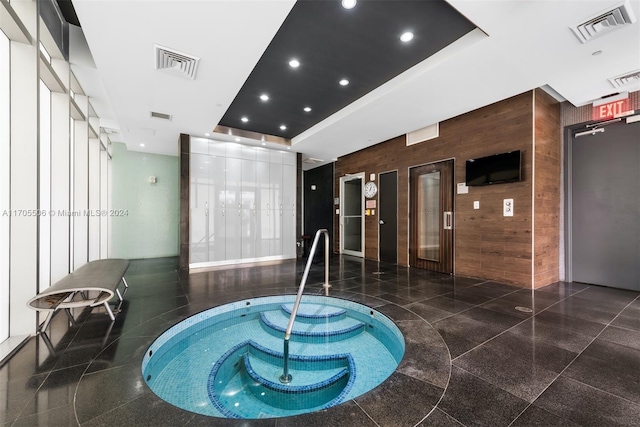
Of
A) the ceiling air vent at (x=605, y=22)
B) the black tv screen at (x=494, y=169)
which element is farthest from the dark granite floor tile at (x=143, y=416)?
the black tv screen at (x=494, y=169)

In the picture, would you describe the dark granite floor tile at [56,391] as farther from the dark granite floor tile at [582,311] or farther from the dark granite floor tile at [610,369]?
the dark granite floor tile at [582,311]

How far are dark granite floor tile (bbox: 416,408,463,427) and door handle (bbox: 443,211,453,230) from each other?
4.13 metres

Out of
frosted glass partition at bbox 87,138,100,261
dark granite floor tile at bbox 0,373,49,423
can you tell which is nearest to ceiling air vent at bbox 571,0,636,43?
dark granite floor tile at bbox 0,373,49,423

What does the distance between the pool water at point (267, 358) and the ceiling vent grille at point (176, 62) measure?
9.59 ft

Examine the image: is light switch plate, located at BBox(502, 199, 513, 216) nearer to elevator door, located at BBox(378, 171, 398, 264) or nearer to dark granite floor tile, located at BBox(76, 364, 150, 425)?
elevator door, located at BBox(378, 171, 398, 264)

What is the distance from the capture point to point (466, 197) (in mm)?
4789

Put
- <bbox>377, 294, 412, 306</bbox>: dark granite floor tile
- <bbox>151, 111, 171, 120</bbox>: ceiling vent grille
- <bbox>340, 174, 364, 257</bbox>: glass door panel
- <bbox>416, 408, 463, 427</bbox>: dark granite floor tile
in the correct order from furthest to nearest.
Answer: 1. <bbox>340, 174, 364, 257</bbox>: glass door panel
2. <bbox>151, 111, 171, 120</bbox>: ceiling vent grille
3. <bbox>377, 294, 412, 306</bbox>: dark granite floor tile
4. <bbox>416, 408, 463, 427</bbox>: dark granite floor tile

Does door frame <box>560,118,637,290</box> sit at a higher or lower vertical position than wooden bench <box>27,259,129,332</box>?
higher

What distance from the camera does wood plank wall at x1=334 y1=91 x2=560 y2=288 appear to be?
4027 millimetres

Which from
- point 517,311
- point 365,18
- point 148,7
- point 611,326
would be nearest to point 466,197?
point 517,311

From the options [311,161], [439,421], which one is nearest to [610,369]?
[439,421]

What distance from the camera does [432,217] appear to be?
18.0 ft

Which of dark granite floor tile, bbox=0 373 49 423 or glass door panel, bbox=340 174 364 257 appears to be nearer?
dark granite floor tile, bbox=0 373 49 423

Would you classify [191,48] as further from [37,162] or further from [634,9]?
[634,9]
